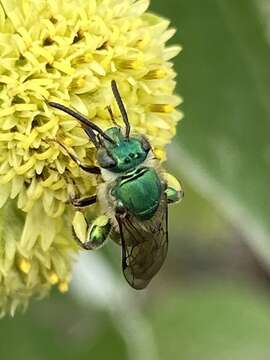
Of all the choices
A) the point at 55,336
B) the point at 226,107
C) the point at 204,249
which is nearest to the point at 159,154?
the point at 226,107

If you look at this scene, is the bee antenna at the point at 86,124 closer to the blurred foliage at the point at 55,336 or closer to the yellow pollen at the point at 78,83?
the yellow pollen at the point at 78,83

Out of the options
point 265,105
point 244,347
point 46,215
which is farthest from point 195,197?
point 46,215

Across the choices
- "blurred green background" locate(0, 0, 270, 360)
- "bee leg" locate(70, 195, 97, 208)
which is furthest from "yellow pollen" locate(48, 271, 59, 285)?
"blurred green background" locate(0, 0, 270, 360)

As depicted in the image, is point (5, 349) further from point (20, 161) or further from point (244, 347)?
point (20, 161)

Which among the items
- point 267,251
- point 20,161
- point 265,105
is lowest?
point 267,251

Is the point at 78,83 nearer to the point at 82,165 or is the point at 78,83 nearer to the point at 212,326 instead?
the point at 82,165

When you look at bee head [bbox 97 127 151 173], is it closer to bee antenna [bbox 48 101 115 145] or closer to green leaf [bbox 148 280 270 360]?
bee antenna [bbox 48 101 115 145]
